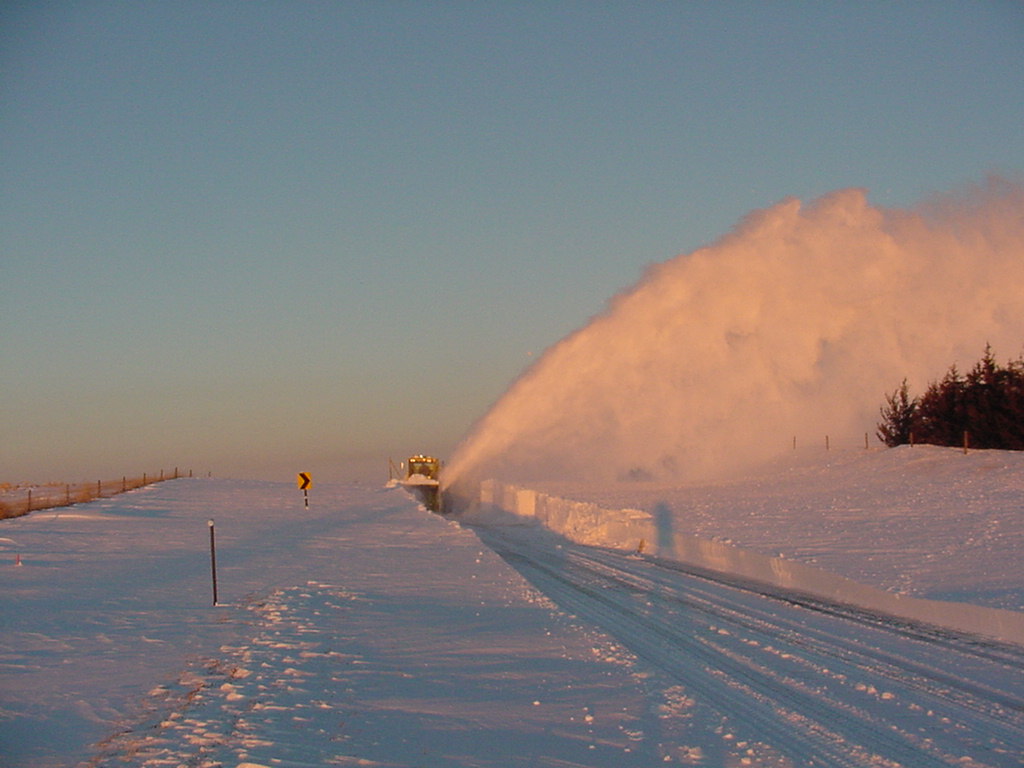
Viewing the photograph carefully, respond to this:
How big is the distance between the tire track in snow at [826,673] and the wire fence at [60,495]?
25660 millimetres

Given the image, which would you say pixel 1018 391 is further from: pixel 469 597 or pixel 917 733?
pixel 917 733

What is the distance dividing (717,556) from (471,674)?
1328 centimetres

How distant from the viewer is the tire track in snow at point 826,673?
7.45 metres

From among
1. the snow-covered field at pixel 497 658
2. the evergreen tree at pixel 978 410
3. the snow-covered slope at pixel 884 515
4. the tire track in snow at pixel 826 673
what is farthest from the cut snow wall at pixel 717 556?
the evergreen tree at pixel 978 410

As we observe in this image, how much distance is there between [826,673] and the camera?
9914 millimetres

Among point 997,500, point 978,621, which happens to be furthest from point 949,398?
point 978,621

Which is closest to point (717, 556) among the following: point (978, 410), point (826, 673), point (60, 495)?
point (826, 673)

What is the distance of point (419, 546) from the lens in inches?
1001

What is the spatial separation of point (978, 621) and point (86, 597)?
44.8ft

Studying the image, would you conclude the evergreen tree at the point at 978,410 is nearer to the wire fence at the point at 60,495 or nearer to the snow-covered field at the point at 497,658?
the snow-covered field at the point at 497,658

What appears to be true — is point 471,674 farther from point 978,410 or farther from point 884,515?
point 978,410

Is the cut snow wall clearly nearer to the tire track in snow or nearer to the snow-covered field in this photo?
the snow-covered field

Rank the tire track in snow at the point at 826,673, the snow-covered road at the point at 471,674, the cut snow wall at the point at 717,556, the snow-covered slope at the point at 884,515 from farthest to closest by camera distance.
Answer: the snow-covered slope at the point at 884,515 < the cut snow wall at the point at 717,556 < the tire track in snow at the point at 826,673 < the snow-covered road at the point at 471,674

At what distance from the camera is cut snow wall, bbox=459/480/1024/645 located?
12898 millimetres
